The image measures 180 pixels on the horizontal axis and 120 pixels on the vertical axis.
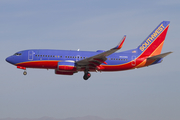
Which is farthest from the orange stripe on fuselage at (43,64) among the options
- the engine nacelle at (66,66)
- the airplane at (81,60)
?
the engine nacelle at (66,66)

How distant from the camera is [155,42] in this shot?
6706cm

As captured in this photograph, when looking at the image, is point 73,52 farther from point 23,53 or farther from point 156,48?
point 156,48

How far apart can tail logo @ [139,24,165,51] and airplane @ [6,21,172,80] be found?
41.4 inches

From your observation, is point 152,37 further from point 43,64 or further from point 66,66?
point 43,64

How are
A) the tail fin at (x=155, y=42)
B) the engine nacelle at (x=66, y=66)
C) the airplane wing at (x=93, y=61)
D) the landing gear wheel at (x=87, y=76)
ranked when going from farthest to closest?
the tail fin at (x=155, y=42) < the landing gear wheel at (x=87, y=76) < the engine nacelle at (x=66, y=66) < the airplane wing at (x=93, y=61)

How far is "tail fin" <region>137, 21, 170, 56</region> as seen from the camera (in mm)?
65562

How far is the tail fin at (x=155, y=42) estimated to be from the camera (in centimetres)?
6556

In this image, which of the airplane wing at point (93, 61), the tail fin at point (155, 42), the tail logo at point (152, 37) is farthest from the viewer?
the tail logo at point (152, 37)

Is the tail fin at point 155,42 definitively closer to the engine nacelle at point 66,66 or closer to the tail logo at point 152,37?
the tail logo at point 152,37

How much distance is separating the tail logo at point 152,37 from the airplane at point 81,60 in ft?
3.45

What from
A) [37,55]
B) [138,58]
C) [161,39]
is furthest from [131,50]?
[37,55]

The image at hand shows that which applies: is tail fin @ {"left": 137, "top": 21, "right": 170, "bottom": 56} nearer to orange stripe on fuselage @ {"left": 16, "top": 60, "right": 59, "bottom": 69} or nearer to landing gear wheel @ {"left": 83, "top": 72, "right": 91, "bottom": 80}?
landing gear wheel @ {"left": 83, "top": 72, "right": 91, "bottom": 80}

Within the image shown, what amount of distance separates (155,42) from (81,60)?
54.9 ft

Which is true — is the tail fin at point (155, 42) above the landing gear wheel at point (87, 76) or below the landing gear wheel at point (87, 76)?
above
